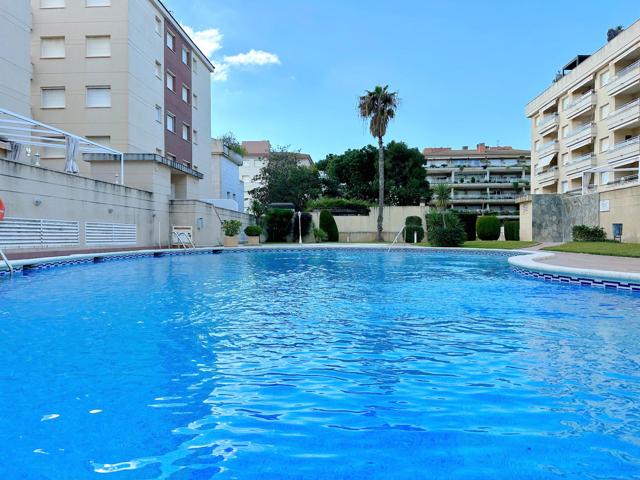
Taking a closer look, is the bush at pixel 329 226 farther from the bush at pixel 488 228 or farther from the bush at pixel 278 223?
the bush at pixel 488 228

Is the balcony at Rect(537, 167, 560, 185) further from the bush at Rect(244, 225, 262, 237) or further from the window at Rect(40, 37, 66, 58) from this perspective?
the window at Rect(40, 37, 66, 58)

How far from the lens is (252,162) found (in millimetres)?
70688

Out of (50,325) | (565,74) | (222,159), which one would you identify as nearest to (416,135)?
(565,74)

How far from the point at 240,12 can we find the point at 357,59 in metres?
7.30

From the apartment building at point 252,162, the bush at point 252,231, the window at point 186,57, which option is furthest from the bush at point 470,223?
the apartment building at point 252,162

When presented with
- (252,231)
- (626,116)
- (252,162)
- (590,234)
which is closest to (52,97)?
(252,231)

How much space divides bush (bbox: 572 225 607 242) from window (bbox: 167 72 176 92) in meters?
25.3

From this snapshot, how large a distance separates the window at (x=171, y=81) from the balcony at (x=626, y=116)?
2986 centimetres

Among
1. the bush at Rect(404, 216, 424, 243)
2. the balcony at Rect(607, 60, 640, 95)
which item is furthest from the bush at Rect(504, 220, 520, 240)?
the balcony at Rect(607, 60, 640, 95)

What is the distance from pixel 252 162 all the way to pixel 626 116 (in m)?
49.2

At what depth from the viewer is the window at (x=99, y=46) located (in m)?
25.8

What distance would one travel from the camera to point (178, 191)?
28.8 metres

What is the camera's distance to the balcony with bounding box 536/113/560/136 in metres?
43.1

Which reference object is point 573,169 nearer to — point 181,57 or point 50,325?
point 181,57
